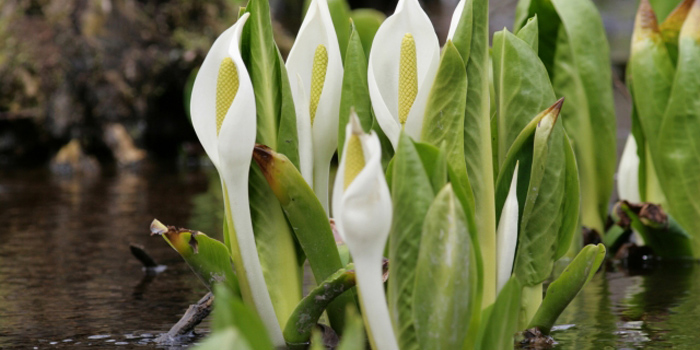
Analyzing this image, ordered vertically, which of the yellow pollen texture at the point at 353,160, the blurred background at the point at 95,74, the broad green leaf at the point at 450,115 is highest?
the blurred background at the point at 95,74

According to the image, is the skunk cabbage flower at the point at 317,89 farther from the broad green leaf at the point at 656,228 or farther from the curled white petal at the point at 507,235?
the broad green leaf at the point at 656,228

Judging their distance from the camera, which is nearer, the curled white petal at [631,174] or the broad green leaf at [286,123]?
the broad green leaf at [286,123]

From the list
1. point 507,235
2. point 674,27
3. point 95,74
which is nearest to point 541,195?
point 507,235

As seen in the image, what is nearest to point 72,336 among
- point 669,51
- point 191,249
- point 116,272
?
point 191,249

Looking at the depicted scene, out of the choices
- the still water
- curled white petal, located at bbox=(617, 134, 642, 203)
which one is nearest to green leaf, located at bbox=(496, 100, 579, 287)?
the still water

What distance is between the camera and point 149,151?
6957mm

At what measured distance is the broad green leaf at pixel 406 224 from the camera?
113 cm

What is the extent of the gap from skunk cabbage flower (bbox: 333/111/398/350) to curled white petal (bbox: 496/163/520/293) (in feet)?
0.95

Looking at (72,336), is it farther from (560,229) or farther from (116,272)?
(560,229)

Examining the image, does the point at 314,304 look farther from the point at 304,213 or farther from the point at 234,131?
the point at 234,131

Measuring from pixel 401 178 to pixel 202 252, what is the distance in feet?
1.41

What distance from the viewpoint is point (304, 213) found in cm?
140

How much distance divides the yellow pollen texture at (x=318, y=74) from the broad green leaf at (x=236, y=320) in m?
0.72

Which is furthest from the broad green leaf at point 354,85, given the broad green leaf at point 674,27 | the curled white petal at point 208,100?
the broad green leaf at point 674,27
